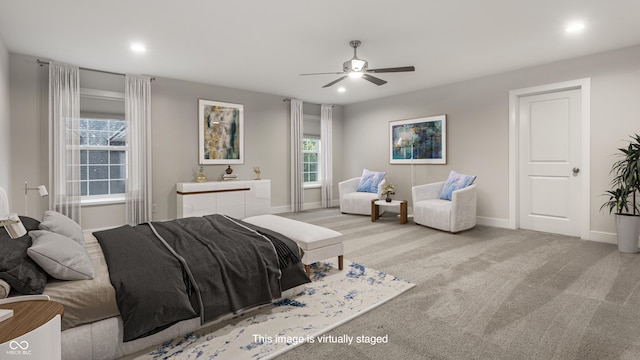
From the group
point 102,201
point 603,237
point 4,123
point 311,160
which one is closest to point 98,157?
point 102,201

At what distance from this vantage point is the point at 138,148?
5133mm

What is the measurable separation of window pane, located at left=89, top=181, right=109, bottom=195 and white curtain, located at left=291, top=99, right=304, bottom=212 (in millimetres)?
3431

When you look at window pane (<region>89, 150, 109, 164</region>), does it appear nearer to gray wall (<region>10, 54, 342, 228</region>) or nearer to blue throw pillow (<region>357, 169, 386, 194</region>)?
gray wall (<region>10, 54, 342, 228</region>)

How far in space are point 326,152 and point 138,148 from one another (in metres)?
3.98

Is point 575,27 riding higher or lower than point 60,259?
higher

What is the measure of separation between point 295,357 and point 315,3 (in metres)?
2.85

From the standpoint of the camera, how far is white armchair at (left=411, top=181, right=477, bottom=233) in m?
4.85

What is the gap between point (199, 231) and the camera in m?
2.87

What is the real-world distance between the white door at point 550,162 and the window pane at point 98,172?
261 inches

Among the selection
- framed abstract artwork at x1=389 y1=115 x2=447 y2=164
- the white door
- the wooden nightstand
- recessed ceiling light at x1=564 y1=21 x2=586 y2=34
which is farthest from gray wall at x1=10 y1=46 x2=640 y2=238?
the wooden nightstand

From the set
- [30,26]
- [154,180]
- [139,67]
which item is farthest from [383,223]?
[30,26]

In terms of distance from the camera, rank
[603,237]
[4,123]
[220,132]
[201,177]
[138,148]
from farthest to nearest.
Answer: [220,132] < [201,177] < [138,148] < [603,237] < [4,123]

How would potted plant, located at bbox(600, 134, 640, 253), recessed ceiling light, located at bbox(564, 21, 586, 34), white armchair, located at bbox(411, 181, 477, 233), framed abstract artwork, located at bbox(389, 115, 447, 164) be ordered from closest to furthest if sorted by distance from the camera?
recessed ceiling light, located at bbox(564, 21, 586, 34) < potted plant, located at bbox(600, 134, 640, 253) < white armchair, located at bbox(411, 181, 477, 233) < framed abstract artwork, located at bbox(389, 115, 447, 164)

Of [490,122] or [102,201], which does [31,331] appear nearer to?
[102,201]
